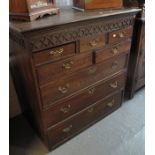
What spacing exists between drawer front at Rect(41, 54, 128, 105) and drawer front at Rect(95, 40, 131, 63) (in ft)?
0.17

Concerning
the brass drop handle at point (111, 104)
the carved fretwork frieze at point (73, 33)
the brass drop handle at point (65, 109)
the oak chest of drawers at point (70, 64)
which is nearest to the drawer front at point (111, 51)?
the oak chest of drawers at point (70, 64)

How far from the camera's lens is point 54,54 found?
113 cm

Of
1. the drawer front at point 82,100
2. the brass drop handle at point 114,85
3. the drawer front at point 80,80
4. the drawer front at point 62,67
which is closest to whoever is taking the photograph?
the drawer front at point 62,67

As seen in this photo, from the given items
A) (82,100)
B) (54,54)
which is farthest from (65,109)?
(54,54)

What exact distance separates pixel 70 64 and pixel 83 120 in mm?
649

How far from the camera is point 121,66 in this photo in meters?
1.70

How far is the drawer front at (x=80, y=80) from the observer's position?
1.25 metres

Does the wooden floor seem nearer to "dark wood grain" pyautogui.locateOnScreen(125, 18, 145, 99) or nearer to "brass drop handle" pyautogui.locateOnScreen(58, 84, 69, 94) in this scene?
"dark wood grain" pyautogui.locateOnScreen(125, 18, 145, 99)

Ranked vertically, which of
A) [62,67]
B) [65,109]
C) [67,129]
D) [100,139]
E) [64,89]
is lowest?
[100,139]

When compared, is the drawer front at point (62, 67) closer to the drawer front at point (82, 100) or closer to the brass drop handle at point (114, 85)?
the drawer front at point (82, 100)

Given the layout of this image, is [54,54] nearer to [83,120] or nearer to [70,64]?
[70,64]

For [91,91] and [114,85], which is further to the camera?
[114,85]

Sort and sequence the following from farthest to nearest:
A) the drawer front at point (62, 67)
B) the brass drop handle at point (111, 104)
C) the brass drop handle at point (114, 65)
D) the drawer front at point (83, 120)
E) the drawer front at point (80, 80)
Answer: the brass drop handle at point (111, 104)
the brass drop handle at point (114, 65)
the drawer front at point (83, 120)
the drawer front at point (80, 80)
the drawer front at point (62, 67)
